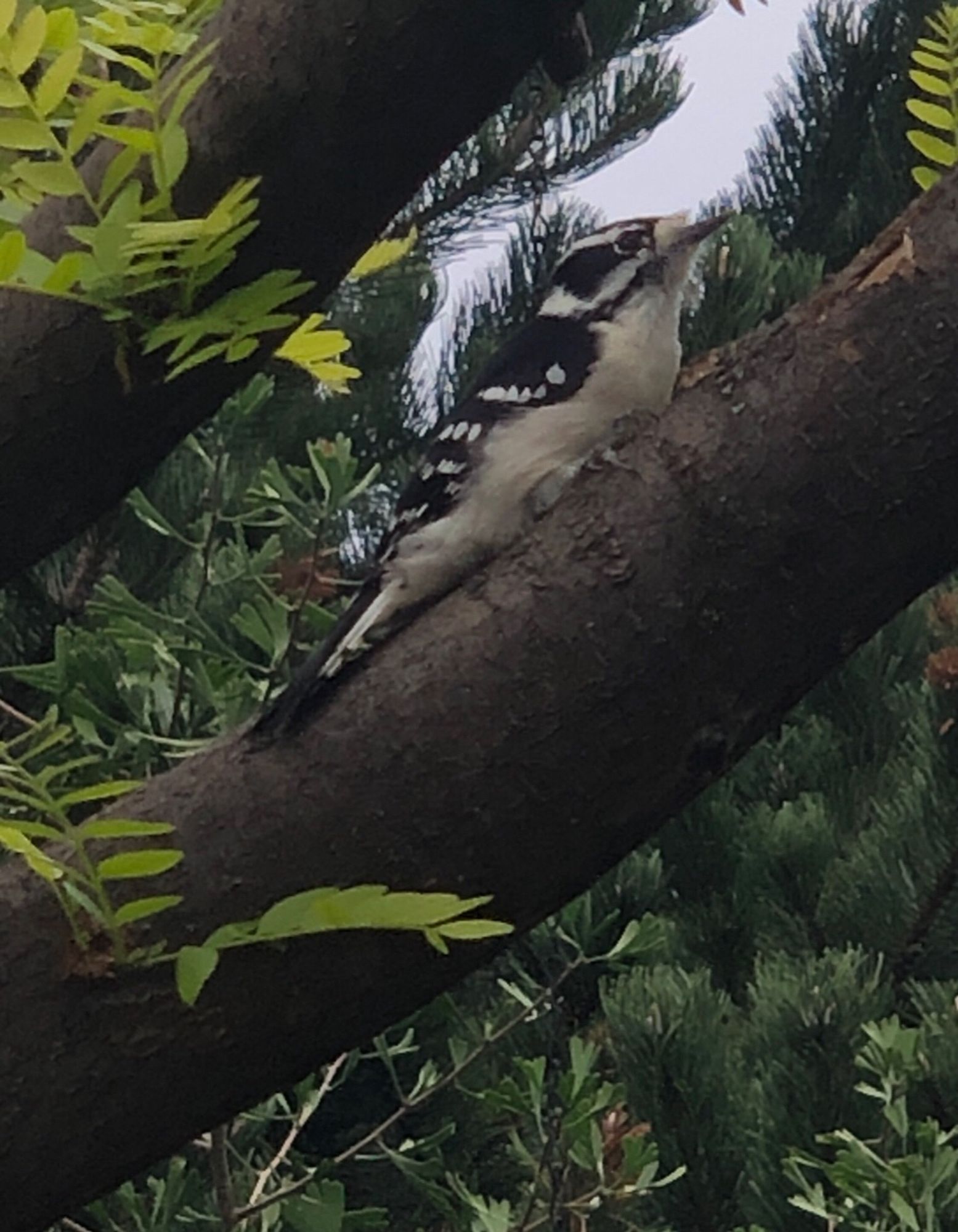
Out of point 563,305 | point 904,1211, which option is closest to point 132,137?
point 563,305

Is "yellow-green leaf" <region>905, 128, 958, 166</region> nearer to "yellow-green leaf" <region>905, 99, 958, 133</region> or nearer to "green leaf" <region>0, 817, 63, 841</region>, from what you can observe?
"yellow-green leaf" <region>905, 99, 958, 133</region>

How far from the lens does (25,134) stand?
435 mm

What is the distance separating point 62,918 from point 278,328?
16 cm

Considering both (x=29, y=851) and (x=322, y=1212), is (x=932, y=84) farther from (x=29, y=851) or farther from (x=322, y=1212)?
(x=322, y=1212)

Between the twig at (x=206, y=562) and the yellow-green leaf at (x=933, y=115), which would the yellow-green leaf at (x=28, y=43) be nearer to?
the yellow-green leaf at (x=933, y=115)

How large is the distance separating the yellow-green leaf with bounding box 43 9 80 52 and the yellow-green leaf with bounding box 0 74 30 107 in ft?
0.04

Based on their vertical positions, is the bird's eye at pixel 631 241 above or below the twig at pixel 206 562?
above

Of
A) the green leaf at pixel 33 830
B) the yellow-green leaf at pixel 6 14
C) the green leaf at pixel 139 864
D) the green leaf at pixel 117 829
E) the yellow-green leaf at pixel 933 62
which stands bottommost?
the green leaf at pixel 139 864

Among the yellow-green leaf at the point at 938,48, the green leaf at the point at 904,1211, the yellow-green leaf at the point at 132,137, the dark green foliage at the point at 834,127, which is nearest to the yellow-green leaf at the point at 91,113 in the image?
the yellow-green leaf at the point at 132,137

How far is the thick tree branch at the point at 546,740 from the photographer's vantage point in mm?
438

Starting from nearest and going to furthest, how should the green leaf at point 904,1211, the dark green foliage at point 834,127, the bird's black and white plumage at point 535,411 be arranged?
the bird's black and white plumage at point 535,411
the green leaf at point 904,1211
the dark green foliage at point 834,127

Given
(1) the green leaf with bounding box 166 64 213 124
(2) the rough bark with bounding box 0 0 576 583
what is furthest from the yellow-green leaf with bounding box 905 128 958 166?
(1) the green leaf with bounding box 166 64 213 124

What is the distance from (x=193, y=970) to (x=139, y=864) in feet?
0.09

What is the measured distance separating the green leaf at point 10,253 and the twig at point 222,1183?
0.44 m
